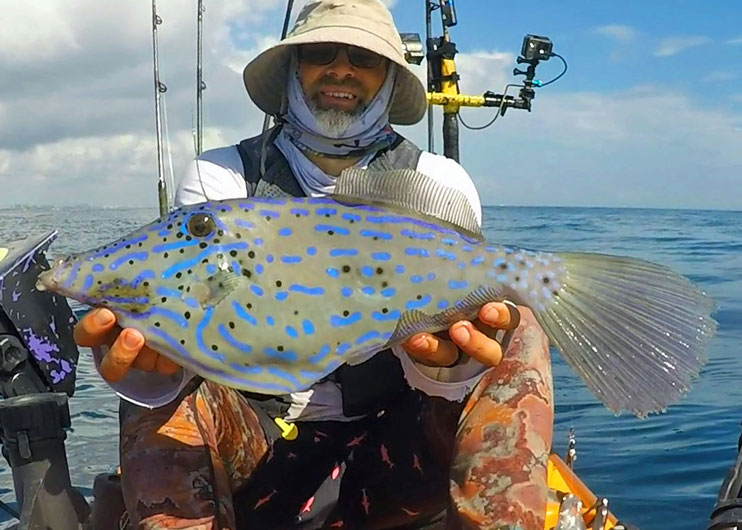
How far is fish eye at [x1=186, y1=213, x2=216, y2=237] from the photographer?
1.96 m

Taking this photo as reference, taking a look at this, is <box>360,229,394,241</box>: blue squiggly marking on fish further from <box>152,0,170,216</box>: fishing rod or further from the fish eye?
<box>152,0,170,216</box>: fishing rod

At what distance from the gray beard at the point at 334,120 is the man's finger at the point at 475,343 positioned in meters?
1.05

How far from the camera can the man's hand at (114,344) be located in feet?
6.55

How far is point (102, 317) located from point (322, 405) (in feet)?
3.46

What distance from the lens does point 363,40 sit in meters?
2.78

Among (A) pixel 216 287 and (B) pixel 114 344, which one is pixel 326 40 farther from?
(B) pixel 114 344

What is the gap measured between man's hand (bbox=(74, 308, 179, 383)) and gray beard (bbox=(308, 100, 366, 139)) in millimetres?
1077

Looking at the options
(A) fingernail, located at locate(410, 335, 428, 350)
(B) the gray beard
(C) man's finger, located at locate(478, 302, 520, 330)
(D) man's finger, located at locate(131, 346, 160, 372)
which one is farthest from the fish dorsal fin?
(B) the gray beard

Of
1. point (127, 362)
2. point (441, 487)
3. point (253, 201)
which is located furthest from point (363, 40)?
point (441, 487)

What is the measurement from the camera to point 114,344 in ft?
6.70

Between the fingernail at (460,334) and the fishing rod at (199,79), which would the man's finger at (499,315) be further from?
the fishing rod at (199,79)

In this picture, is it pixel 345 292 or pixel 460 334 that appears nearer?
pixel 345 292

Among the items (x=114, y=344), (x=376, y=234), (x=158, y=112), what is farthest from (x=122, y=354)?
(x=158, y=112)

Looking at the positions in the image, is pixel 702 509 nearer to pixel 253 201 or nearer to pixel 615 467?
pixel 615 467
